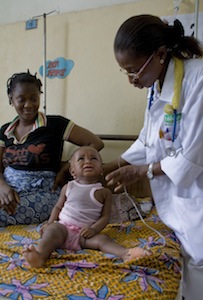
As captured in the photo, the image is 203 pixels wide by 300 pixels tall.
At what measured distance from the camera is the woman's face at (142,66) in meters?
1.09

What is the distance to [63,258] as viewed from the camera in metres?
1.11

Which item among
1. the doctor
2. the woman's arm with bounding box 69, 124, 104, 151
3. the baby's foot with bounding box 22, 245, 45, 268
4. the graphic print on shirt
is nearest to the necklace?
the doctor

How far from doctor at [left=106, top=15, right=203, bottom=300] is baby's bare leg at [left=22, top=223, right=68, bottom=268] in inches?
12.1

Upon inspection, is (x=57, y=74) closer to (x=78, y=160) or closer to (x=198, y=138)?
(x=78, y=160)

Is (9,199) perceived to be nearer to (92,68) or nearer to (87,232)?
(87,232)

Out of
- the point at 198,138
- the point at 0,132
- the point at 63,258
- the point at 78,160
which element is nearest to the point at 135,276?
the point at 63,258

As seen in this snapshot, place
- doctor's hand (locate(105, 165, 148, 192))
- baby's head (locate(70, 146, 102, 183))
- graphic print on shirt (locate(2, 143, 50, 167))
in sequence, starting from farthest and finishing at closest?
graphic print on shirt (locate(2, 143, 50, 167))
baby's head (locate(70, 146, 102, 183))
doctor's hand (locate(105, 165, 148, 192))

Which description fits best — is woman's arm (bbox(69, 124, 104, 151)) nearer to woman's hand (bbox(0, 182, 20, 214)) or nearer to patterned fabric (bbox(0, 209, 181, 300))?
woman's hand (bbox(0, 182, 20, 214))

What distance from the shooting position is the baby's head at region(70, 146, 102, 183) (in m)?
1.47

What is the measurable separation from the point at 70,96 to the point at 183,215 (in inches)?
51.1

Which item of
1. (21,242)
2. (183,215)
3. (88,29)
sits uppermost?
(88,29)

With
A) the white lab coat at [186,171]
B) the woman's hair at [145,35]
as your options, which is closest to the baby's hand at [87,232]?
the white lab coat at [186,171]

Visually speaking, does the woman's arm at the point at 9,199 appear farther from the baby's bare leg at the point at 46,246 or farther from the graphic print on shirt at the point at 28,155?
the baby's bare leg at the point at 46,246

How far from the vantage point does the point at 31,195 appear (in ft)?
5.16
